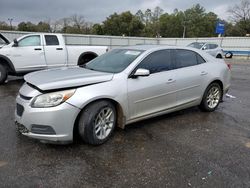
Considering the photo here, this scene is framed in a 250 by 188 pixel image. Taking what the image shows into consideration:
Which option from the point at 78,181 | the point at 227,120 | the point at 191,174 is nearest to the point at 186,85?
the point at 227,120

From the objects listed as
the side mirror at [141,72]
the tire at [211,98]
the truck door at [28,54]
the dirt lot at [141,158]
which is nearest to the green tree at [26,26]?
the truck door at [28,54]

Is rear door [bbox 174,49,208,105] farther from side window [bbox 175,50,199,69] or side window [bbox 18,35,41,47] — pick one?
side window [bbox 18,35,41,47]

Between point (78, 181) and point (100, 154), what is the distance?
0.71 m

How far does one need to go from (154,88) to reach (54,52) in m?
5.97

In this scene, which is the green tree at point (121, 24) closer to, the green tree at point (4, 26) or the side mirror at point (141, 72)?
the green tree at point (4, 26)

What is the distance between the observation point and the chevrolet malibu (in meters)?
3.45

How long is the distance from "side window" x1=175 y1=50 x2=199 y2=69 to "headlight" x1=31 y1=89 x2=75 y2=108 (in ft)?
8.10

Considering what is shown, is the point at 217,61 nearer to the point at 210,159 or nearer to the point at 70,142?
the point at 210,159

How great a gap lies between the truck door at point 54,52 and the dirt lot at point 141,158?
4.53 m

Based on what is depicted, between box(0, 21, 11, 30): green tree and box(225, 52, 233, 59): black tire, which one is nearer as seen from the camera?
box(225, 52, 233, 59): black tire

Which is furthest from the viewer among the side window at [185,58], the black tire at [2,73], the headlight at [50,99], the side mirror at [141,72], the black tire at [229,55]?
the black tire at [229,55]

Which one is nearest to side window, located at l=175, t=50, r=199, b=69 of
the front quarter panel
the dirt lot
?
the dirt lot

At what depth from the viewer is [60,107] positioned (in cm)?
339

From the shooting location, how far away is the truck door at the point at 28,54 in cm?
845
